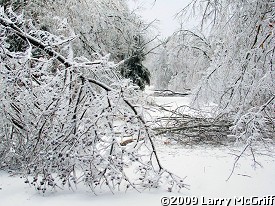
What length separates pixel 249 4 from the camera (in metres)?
4.89

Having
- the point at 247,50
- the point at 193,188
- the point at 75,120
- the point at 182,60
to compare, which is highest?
the point at 182,60

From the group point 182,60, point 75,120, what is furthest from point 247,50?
point 182,60

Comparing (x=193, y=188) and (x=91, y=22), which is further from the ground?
(x=91, y=22)

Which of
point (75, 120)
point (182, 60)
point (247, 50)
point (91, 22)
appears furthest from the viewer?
point (182, 60)

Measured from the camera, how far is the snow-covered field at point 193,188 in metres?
4.08

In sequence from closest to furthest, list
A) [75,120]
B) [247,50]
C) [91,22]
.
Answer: [75,120]
[247,50]
[91,22]

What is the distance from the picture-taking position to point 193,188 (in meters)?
4.53

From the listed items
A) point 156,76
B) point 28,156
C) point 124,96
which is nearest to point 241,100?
point 124,96

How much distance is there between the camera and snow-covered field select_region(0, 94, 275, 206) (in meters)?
4.08

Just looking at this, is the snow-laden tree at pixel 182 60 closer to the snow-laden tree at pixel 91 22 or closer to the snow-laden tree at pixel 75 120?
the snow-laden tree at pixel 91 22

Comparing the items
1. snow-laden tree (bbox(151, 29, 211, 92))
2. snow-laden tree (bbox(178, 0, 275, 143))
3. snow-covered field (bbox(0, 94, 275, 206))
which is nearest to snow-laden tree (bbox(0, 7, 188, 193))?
snow-covered field (bbox(0, 94, 275, 206))

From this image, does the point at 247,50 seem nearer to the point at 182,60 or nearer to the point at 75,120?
the point at 75,120

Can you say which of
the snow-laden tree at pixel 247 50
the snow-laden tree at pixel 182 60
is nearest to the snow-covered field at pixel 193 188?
the snow-laden tree at pixel 247 50

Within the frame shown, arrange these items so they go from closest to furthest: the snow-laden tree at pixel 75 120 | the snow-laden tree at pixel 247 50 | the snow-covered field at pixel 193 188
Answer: the snow-covered field at pixel 193 188, the snow-laden tree at pixel 75 120, the snow-laden tree at pixel 247 50
